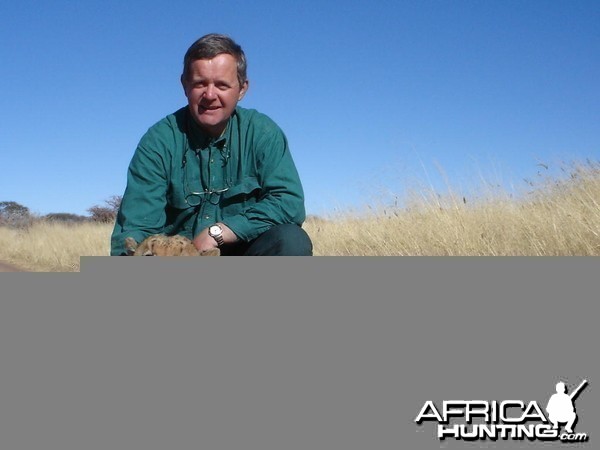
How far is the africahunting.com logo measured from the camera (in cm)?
148

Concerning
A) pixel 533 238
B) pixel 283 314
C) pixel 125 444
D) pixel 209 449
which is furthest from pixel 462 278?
pixel 533 238

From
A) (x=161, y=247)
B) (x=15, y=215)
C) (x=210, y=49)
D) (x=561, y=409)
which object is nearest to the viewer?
(x=561, y=409)

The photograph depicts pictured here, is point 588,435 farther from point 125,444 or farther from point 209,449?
point 125,444

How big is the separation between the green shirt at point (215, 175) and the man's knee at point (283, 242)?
58mm

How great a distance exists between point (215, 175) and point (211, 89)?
382 millimetres

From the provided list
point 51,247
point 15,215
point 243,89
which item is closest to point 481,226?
point 243,89

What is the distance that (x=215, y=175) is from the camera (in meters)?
2.82

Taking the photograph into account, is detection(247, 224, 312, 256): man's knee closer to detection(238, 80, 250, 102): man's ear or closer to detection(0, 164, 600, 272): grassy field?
detection(238, 80, 250, 102): man's ear

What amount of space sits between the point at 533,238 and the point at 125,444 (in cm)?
387

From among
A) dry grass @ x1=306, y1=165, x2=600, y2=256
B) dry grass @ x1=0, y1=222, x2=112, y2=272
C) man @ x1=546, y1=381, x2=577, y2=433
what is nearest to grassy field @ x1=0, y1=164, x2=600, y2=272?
dry grass @ x1=306, y1=165, x2=600, y2=256

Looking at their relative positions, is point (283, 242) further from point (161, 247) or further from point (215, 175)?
point (161, 247)

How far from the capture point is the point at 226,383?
1.49 m

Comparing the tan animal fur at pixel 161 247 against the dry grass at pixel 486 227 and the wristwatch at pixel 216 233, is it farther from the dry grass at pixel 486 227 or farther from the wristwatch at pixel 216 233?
the dry grass at pixel 486 227

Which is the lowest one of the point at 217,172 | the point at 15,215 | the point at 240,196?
the point at 240,196
